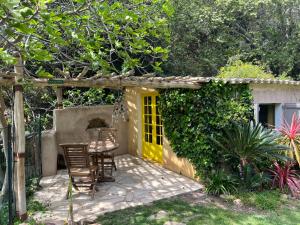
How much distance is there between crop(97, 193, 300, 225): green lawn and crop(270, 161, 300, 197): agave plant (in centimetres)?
76

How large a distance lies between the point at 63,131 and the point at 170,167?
158 inches

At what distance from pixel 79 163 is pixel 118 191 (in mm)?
1265

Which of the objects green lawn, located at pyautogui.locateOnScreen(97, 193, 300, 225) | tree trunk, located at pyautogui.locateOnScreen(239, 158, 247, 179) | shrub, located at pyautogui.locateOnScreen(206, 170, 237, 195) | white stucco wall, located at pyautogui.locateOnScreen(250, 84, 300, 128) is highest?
white stucco wall, located at pyautogui.locateOnScreen(250, 84, 300, 128)

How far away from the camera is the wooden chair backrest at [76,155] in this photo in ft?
22.9

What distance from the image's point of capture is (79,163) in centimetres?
718

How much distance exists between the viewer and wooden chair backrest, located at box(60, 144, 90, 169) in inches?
275

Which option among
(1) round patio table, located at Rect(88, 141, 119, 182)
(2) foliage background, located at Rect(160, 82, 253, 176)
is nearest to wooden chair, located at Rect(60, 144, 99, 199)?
(1) round patio table, located at Rect(88, 141, 119, 182)

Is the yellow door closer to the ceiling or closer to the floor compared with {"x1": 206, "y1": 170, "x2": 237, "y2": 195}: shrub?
closer to the ceiling

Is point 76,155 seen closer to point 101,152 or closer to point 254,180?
point 101,152

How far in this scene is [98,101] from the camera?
44.1 ft

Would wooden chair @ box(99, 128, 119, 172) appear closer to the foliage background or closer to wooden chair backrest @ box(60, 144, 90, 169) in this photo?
wooden chair backrest @ box(60, 144, 90, 169)

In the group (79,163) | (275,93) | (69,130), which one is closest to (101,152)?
Result: (79,163)

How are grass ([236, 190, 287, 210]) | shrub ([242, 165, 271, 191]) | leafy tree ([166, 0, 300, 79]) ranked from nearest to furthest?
grass ([236, 190, 287, 210]) < shrub ([242, 165, 271, 191]) < leafy tree ([166, 0, 300, 79])

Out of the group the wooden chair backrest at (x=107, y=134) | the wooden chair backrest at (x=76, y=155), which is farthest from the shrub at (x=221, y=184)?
the wooden chair backrest at (x=107, y=134)
